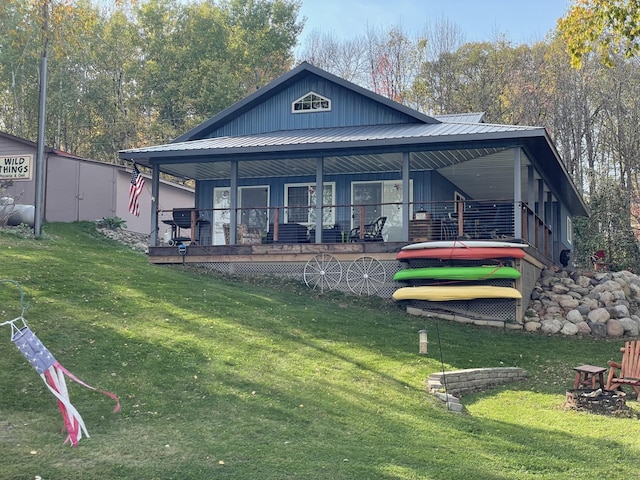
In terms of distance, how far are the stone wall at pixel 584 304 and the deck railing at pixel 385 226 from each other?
1.15 meters

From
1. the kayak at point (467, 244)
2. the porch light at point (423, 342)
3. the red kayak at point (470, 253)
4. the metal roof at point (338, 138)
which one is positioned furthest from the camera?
the metal roof at point (338, 138)

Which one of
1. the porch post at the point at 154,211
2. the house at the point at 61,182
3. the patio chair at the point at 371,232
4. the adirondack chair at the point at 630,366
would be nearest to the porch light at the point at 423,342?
the adirondack chair at the point at 630,366

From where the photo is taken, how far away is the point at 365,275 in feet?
48.8

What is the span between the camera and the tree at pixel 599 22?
1066cm

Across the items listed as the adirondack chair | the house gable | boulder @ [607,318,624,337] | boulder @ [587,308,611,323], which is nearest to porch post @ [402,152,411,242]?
the house gable

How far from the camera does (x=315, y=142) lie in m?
15.5

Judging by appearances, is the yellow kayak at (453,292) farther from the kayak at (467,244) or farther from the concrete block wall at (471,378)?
the concrete block wall at (471,378)

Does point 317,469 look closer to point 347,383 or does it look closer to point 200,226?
point 347,383

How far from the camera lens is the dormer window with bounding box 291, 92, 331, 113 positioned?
1839 cm

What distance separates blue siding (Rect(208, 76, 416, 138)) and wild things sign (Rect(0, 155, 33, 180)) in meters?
7.72

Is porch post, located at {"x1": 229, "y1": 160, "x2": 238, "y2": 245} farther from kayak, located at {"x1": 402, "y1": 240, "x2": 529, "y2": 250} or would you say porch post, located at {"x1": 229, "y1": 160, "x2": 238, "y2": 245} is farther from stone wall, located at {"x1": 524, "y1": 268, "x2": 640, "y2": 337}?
stone wall, located at {"x1": 524, "y1": 268, "x2": 640, "y2": 337}

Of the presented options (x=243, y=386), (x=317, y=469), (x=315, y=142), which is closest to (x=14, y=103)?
(x=315, y=142)

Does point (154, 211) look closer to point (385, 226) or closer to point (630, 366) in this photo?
point (385, 226)

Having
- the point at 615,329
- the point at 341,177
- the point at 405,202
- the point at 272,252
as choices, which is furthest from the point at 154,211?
the point at 615,329
